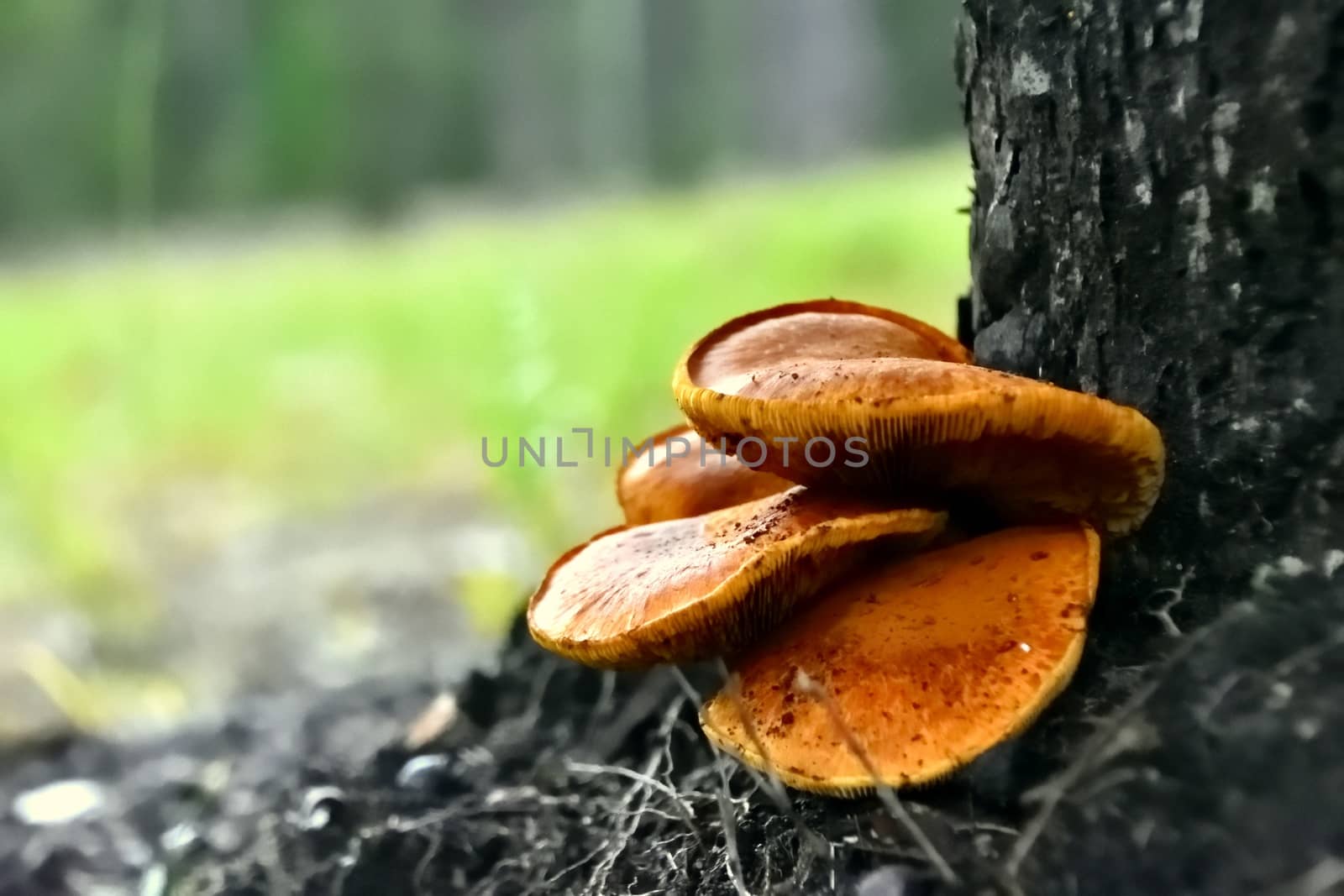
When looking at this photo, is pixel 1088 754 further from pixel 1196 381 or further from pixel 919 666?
pixel 1196 381

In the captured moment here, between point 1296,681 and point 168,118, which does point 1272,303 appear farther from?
point 168,118

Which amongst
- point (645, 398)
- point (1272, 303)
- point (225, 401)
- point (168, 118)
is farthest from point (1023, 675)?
point (168, 118)

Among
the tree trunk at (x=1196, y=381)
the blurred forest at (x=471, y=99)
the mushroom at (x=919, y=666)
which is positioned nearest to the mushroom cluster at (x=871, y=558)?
the mushroom at (x=919, y=666)

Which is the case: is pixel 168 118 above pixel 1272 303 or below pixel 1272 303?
above

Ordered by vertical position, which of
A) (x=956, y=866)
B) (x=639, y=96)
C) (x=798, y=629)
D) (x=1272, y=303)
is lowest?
(x=956, y=866)

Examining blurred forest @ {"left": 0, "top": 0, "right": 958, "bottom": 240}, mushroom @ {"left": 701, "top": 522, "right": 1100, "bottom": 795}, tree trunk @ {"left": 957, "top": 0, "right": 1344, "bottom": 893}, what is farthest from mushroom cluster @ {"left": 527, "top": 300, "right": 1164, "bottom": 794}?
blurred forest @ {"left": 0, "top": 0, "right": 958, "bottom": 240}

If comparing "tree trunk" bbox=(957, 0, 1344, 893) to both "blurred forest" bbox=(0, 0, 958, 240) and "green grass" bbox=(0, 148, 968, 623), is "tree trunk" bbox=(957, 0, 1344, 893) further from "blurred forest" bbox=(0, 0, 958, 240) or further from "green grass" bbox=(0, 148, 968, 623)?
"blurred forest" bbox=(0, 0, 958, 240)

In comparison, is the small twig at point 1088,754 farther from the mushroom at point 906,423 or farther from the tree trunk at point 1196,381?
the mushroom at point 906,423
